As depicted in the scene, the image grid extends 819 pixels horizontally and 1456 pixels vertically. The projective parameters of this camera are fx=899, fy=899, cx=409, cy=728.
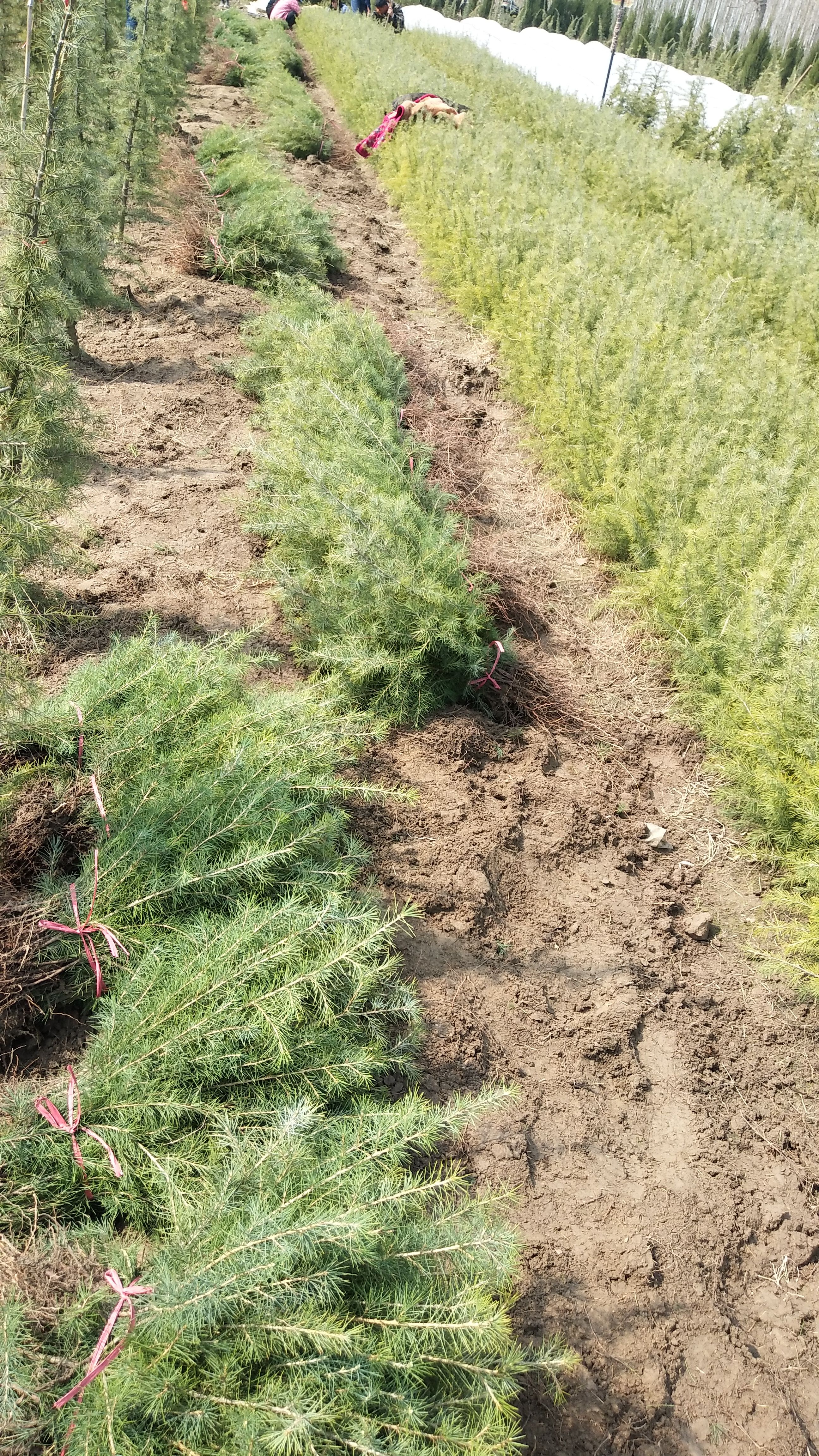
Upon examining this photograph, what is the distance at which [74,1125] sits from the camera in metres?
2.10

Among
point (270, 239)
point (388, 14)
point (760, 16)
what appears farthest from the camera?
point (388, 14)

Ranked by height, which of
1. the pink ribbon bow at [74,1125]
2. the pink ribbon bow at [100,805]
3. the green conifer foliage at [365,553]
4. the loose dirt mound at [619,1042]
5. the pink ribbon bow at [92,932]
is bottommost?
the loose dirt mound at [619,1042]

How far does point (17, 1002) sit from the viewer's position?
248 cm

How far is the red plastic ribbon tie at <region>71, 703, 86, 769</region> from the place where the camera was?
296 centimetres

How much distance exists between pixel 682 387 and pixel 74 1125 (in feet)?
17.6

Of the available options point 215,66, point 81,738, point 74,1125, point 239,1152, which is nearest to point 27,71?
point 81,738

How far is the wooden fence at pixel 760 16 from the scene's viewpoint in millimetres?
21375

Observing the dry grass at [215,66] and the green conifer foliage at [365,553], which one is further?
the dry grass at [215,66]

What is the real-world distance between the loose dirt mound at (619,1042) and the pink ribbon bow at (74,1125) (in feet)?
3.55

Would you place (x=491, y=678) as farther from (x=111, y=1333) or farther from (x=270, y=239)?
(x=270, y=239)

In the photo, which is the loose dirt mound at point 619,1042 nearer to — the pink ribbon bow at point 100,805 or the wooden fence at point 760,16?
the pink ribbon bow at point 100,805

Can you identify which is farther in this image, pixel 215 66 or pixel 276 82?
pixel 215 66

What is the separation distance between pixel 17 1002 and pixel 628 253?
26.1 ft

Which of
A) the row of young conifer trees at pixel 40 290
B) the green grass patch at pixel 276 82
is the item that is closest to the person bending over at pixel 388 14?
the green grass patch at pixel 276 82
